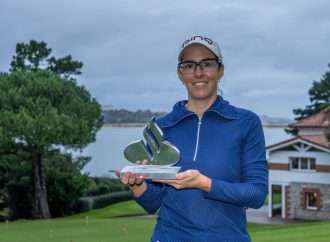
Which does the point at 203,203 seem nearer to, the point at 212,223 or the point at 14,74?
the point at 212,223

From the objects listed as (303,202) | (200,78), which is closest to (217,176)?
(200,78)

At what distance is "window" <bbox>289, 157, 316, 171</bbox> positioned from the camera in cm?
3662

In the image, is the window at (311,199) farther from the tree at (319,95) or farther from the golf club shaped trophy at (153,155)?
the golf club shaped trophy at (153,155)

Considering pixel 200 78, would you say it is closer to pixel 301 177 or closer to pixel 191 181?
pixel 191 181

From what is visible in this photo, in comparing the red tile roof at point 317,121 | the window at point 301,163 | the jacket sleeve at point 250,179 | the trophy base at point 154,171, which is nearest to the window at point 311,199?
the window at point 301,163

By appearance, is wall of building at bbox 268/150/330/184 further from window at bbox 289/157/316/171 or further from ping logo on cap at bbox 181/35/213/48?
ping logo on cap at bbox 181/35/213/48

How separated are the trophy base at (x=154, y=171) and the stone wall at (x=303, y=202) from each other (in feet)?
109

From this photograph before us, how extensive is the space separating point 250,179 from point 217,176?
0.46 ft

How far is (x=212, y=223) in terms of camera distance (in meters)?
3.12

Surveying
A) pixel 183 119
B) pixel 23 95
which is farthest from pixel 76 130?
pixel 183 119

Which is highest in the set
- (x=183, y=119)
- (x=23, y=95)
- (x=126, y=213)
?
(x=23, y=95)

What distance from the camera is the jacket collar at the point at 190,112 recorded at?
3.23 m

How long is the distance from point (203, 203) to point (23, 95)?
33.0 meters

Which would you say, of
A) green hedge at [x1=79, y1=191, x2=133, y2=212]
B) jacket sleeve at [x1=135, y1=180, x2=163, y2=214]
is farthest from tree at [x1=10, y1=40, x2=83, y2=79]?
jacket sleeve at [x1=135, y1=180, x2=163, y2=214]
